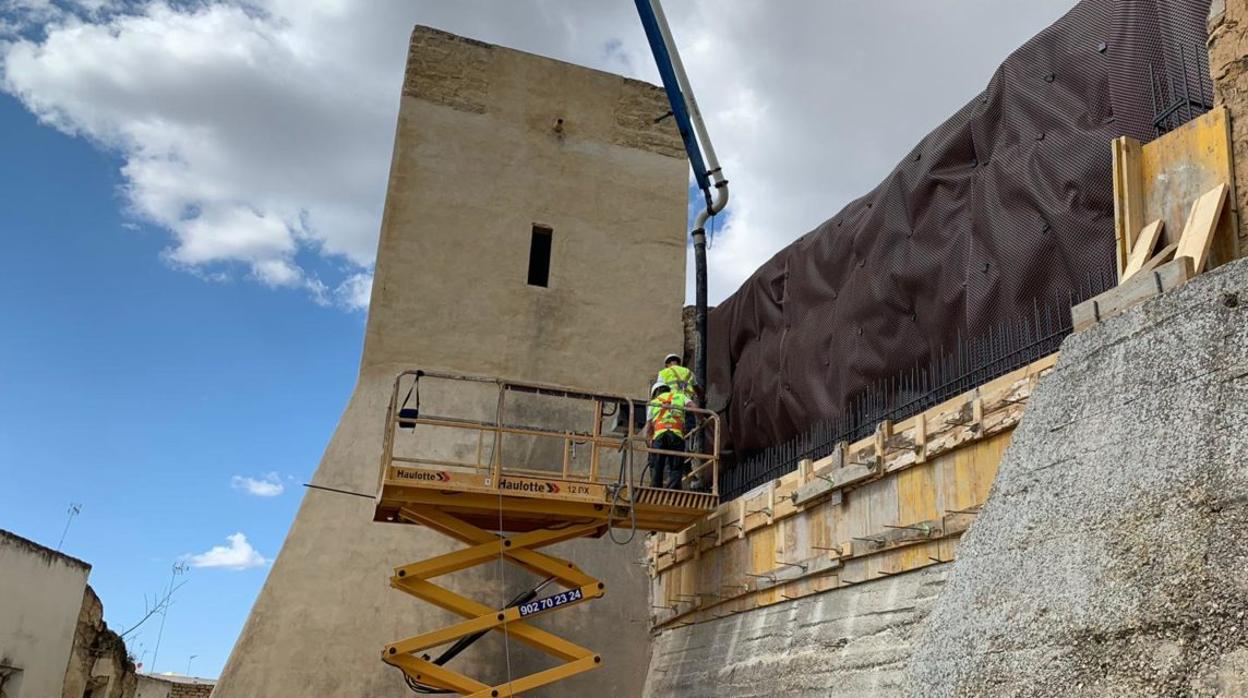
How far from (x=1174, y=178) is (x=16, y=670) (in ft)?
49.9

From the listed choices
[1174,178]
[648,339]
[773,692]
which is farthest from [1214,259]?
[648,339]

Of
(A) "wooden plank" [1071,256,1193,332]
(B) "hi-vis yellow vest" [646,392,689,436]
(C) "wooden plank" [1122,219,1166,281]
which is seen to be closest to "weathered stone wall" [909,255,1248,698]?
(A) "wooden plank" [1071,256,1193,332]

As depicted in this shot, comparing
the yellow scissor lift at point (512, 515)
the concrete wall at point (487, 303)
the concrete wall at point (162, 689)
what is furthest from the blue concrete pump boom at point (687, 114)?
the concrete wall at point (162, 689)

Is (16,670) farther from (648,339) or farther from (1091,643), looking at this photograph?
(1091,643)

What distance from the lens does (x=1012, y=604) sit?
4777 mm

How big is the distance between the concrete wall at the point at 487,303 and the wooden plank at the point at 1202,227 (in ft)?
32.8

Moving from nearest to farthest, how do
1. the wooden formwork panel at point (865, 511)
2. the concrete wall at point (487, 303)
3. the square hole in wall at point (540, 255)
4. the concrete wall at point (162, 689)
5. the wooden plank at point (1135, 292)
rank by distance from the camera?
1. the wooden plank at point (1135, 292)
2. the wooden formwork panel at point (865, 511)
3. the concrete wall at point (487, 303)
4. the square hole in wall at point (540, 255)
5. the concrete wall at point (162, 689)

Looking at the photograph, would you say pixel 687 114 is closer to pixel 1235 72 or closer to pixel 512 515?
pixel 512 515

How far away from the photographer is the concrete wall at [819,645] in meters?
7.73

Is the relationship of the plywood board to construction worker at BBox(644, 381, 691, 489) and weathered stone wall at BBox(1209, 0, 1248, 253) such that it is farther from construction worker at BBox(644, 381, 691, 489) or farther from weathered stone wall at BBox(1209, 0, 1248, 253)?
construction worker at BBox(644, 381, 691, 489)

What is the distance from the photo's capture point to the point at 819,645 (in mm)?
8883

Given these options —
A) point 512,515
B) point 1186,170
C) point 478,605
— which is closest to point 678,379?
point 512,515

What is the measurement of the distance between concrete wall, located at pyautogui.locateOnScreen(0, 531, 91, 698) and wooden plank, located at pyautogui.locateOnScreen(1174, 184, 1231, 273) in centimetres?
1463

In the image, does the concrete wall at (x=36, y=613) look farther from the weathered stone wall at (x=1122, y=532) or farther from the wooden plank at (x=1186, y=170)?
the wooden plank at (x=1186, y=170)
